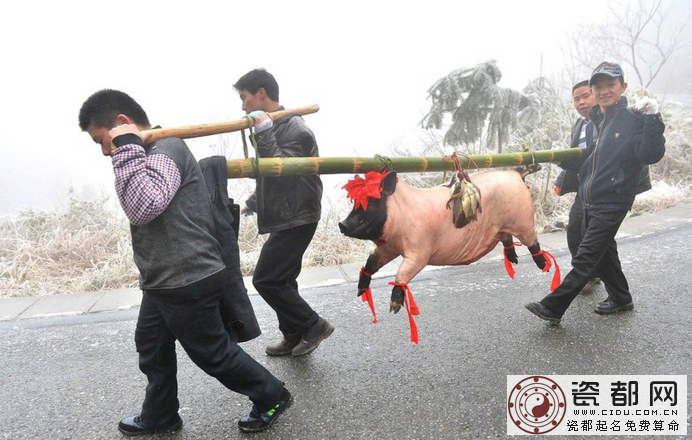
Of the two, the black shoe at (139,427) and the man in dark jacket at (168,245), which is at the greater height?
the man in dark jacket at (168,245)

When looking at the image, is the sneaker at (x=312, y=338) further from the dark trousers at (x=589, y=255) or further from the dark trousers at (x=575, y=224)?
the dark trousers at (x=575, y=224)

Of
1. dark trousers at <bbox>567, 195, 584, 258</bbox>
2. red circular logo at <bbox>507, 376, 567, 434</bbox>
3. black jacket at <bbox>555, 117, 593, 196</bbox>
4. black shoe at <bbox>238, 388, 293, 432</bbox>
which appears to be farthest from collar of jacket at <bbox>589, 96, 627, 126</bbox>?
black shoe at <bbox>238, 388, 293, 432</bbox>

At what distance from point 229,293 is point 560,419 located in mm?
1812

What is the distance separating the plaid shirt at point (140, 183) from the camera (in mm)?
1792

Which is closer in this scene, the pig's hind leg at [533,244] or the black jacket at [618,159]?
the pig's hind leg at [533,244]

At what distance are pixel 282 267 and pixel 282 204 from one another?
395mm

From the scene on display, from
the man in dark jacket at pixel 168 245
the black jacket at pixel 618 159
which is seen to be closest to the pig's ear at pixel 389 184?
the man in dark jacket at pixel 168 245

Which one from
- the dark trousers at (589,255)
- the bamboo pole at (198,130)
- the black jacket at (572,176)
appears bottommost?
the dark trousers at (589,255)

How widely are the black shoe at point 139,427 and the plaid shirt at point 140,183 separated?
1154 mm

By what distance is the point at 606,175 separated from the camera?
10.4 feet

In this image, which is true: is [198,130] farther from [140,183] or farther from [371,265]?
[371,265]

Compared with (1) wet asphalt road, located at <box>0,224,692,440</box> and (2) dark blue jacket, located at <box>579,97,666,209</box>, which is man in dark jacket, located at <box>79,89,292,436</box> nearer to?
(1) wet asphalt road, located at <box>0,224,692,440</box>

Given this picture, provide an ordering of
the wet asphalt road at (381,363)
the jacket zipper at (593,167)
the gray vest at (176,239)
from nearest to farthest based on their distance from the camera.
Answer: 1. the gray vest at (176,239)
2. the wet asphalt road at (381,363)
3. the jacket zipper at (593,167)

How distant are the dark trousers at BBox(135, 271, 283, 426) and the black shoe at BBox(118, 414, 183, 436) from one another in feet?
0.10
